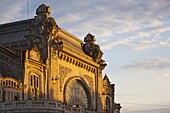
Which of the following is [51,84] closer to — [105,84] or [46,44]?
[46,44]

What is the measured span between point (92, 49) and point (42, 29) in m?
20.0

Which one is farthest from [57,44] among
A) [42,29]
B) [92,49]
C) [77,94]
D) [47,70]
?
[92,49]

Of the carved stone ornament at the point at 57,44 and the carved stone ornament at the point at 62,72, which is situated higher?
the carved stone ornament at the point at 57,44

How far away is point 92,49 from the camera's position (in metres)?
98.8

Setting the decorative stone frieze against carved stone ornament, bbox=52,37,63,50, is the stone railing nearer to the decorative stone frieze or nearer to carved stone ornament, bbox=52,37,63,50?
carved stone ornament, bbox=52,37,63,50

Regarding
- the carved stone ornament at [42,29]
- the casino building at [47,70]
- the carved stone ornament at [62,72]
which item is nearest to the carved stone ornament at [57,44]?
the casino building at [47,70]

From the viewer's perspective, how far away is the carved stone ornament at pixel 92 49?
98.6 meters

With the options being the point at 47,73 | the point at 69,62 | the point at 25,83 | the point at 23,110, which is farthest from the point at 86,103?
the point at 23,110

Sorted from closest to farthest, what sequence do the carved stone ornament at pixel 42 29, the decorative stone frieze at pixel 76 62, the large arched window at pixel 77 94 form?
1. the carved stone ornament at pixel 42 29
2. the decorative stone frieze at pixel 76 62
3. the large arched window at pixel 77 94

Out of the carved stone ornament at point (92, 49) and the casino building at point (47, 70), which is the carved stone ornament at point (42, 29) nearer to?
the casino building at point (47, 70)

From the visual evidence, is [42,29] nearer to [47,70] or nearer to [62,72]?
[47,70]

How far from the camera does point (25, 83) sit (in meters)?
72.9

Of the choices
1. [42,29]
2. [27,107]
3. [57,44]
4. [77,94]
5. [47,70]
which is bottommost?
[27,107]

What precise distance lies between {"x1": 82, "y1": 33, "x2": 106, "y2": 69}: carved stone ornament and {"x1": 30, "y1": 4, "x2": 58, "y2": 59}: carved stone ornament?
659 inches
